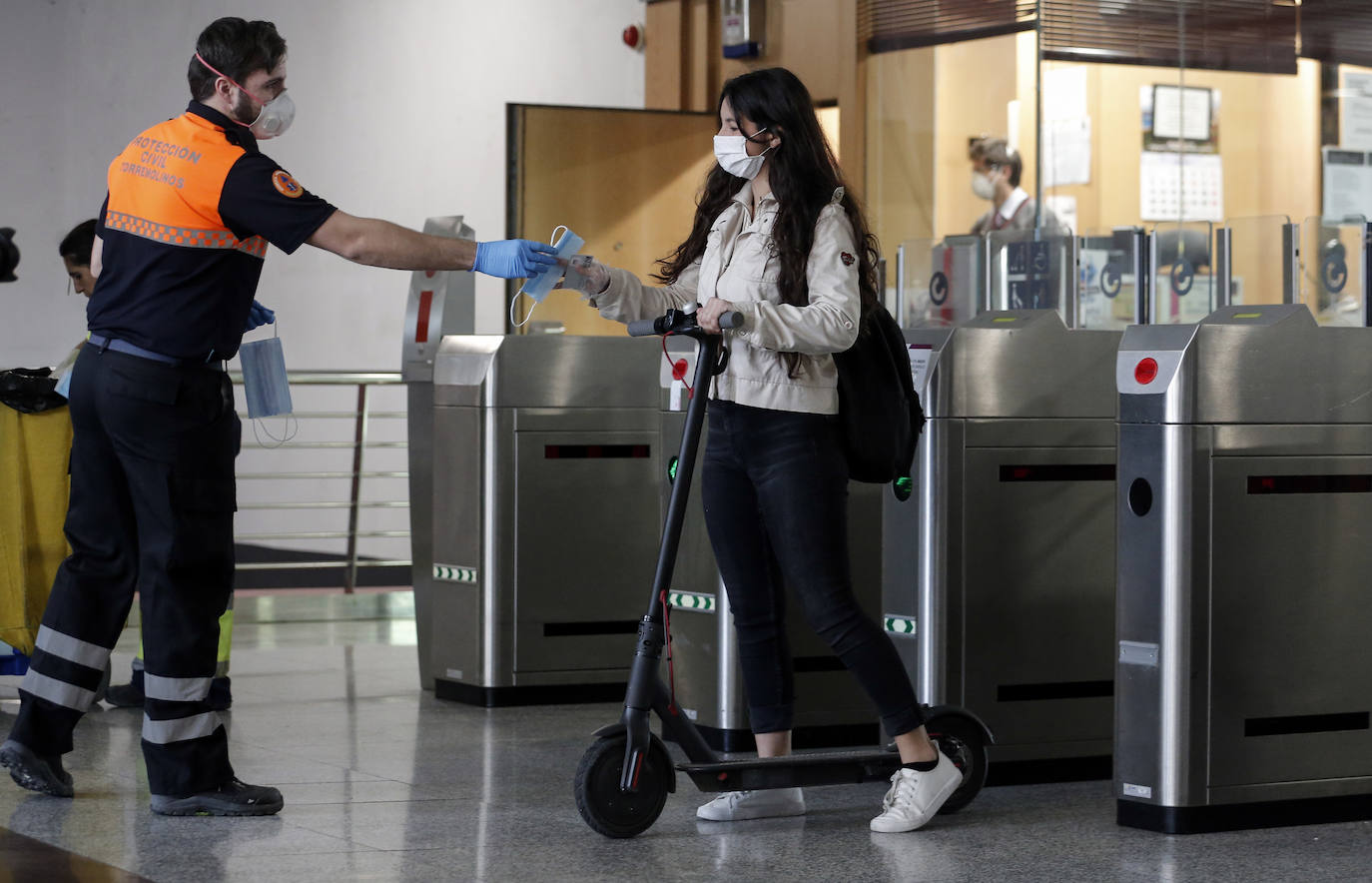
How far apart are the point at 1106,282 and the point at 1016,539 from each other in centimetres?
234

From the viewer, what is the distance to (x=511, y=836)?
2.98 metres

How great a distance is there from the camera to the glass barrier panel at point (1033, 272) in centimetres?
410

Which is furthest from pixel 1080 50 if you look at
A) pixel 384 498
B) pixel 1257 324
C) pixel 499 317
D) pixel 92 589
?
pixel 92 589

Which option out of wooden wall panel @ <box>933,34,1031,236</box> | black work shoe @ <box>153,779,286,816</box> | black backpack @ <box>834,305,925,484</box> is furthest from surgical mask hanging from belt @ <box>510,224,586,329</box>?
wooden wall panel @ <box>933,34,1031,236</box>

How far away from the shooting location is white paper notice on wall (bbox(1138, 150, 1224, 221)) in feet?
25.8

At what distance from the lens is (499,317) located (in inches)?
359

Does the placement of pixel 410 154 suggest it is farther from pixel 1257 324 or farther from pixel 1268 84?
pixel 1257 324

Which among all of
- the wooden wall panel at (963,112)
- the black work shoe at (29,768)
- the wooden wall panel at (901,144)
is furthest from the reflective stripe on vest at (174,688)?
the wooden wall panel at (963,112)

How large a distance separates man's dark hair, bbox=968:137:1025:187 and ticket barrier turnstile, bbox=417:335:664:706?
9.72ft

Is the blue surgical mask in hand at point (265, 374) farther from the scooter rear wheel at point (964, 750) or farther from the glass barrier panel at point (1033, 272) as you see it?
the glass barrier panel at point (1033, 272)

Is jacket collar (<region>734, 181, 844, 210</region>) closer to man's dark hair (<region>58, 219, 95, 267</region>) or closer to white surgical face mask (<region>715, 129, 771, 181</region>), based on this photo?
white surgical face mask (<region>715, 129, 771, 181</region>)

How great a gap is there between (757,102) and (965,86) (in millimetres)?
4679

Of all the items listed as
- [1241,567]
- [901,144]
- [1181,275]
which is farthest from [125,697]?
[901,144]

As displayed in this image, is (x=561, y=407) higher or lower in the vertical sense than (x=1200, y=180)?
lower
